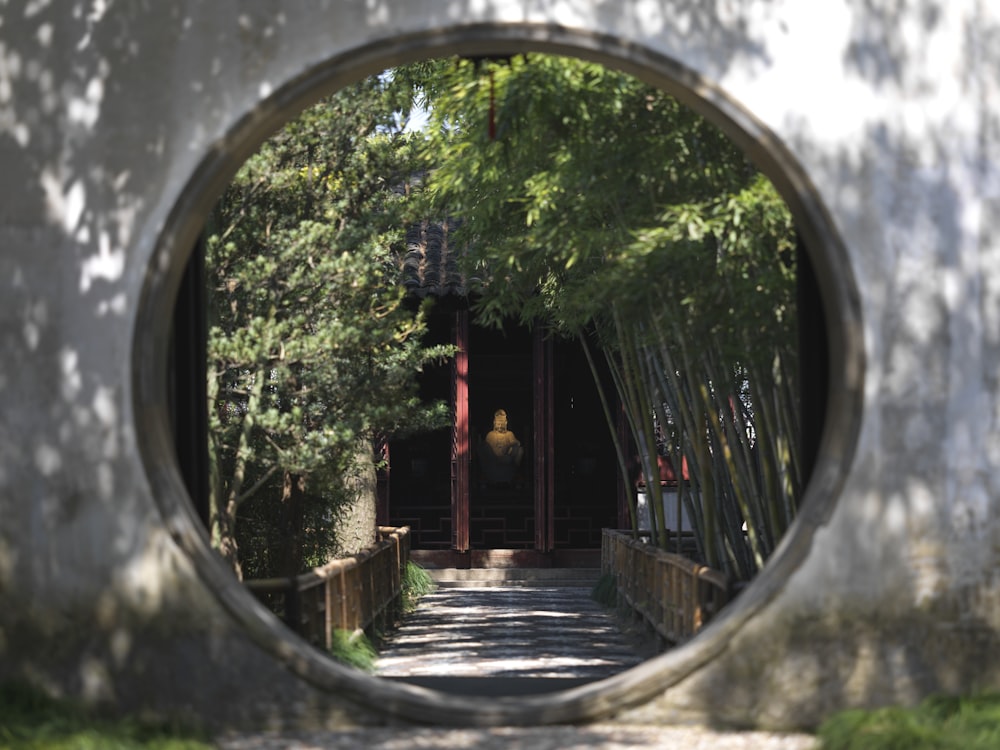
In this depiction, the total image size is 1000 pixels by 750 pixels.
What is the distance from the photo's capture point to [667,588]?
8.98m

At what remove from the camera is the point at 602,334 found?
37.2ft

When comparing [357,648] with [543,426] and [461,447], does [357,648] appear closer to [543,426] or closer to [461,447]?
[461,447]

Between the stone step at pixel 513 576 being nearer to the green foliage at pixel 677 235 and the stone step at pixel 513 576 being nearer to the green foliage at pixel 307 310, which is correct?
the green foliage at pixel 307 310

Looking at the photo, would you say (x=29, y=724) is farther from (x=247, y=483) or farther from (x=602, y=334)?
(x=602, y=334)

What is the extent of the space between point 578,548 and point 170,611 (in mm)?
9738

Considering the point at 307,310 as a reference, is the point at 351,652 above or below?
below

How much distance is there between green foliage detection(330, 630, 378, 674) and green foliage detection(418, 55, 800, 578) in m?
1.99

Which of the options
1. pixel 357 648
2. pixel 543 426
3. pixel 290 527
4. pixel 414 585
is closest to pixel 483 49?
pixel 357 648

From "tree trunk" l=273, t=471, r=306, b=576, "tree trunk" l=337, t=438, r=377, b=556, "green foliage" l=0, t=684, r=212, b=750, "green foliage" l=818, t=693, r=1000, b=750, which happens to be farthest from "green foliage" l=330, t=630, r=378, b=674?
"green foliage" l=818, t=693, r=1000, b=750

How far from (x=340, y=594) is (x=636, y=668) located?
116 inches

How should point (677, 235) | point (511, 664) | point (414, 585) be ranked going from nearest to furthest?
point (677, 235)
point (511, 664)
point (414, 585)

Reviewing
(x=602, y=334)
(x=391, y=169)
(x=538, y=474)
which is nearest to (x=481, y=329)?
(x=538, y=474)

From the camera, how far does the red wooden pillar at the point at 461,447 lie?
14.5 metres

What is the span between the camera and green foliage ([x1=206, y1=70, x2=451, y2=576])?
8812 mm
